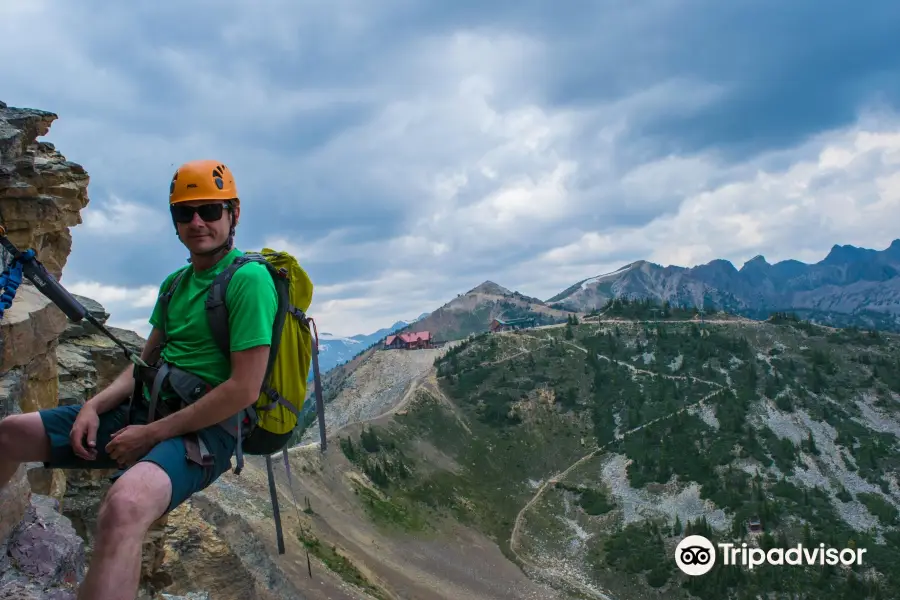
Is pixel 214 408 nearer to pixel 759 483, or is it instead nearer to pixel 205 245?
pixel 205 245

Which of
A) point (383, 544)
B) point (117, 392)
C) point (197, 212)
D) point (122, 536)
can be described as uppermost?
point (197, 212)

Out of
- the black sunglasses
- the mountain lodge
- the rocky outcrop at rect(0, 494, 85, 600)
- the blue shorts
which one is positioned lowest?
the rocky outcrop at rect(0, 494, 85, 600)

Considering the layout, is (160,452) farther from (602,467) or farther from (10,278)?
(602,467)

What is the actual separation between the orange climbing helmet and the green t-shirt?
0.47 metres

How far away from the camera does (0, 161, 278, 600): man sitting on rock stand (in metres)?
3.51

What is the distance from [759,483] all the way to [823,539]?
10.1 meters

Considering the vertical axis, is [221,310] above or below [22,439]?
above

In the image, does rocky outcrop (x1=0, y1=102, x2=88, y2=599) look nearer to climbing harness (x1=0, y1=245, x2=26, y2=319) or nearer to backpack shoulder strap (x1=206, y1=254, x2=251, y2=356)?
climbing harness (x1=0, y1=245, x2=26, y2=319)

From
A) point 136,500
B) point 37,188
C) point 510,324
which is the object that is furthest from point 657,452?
point 510,324

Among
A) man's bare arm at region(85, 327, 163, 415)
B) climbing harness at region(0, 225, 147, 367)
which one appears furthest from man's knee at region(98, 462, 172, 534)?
climbing harness at region(0, 225, 147, 367)

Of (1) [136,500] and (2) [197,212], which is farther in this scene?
(2) [197,212]

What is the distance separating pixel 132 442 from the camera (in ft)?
13.3

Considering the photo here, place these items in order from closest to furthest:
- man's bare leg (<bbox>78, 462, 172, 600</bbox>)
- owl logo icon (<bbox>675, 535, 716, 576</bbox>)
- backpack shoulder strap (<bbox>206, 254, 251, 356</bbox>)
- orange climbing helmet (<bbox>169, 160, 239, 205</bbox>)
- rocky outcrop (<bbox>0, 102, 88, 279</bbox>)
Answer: man's bare leg (<bbox>78, 462, 172, 600</bbox>) < backpack shoulder strap (<bbox>206, 254, 251, 356</bbox>) < orange climbing helmet (<bbox>169, 160, 239, 205</bbox>) < rocky outcrop (<bbox>0, 102, 88, 279</bbox>) < owl logo icon (<bbox>675, 535, 716, 576</bbox>)

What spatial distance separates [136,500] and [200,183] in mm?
2305
